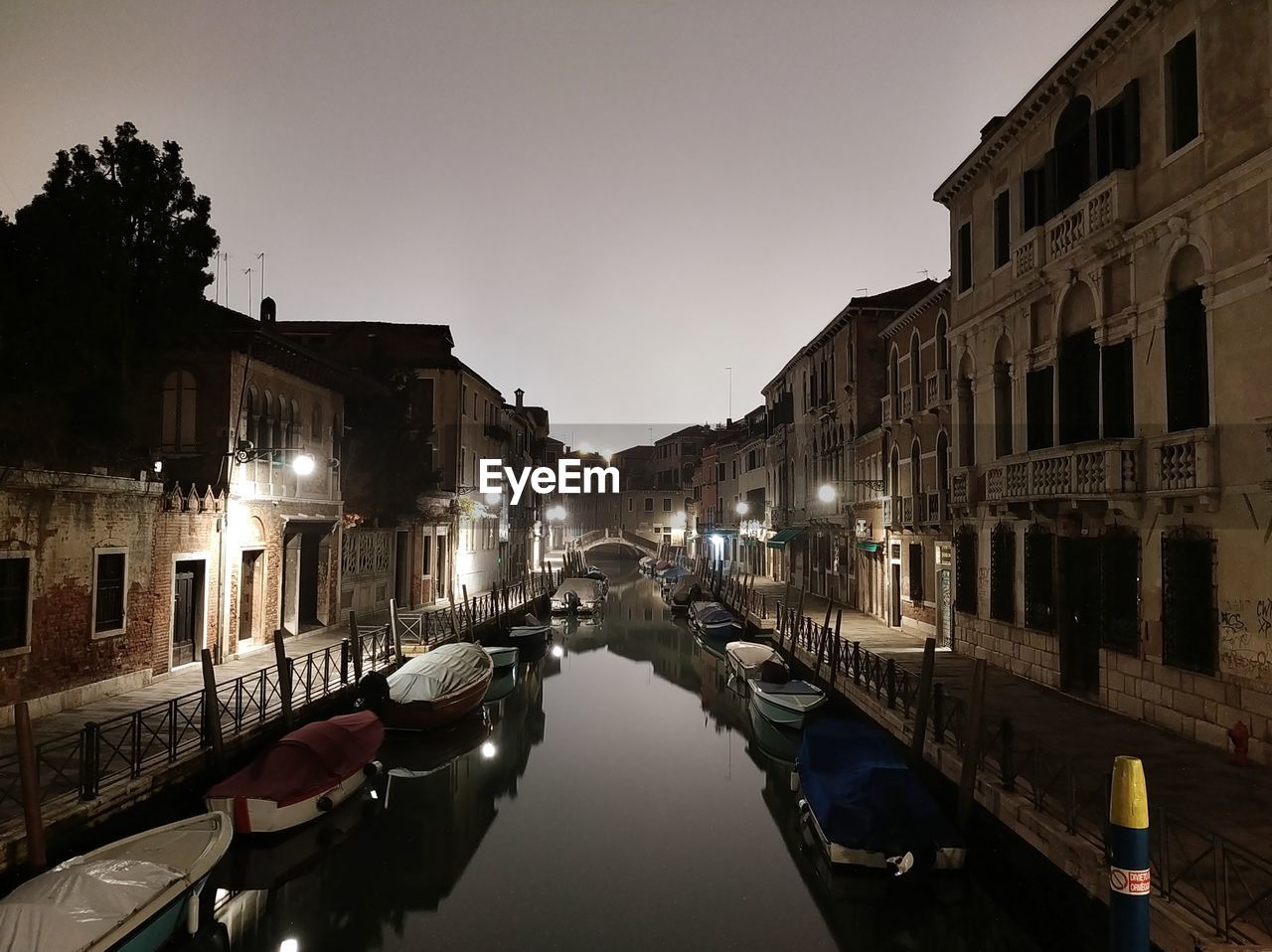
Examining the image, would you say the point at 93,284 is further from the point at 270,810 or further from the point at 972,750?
the point at 972,750

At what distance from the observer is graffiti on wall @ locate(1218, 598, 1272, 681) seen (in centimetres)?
880

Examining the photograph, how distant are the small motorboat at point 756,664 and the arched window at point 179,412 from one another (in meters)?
13.0

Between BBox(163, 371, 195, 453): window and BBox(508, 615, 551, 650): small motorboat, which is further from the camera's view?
BBox(508, 615, 551, 650): small motorboat

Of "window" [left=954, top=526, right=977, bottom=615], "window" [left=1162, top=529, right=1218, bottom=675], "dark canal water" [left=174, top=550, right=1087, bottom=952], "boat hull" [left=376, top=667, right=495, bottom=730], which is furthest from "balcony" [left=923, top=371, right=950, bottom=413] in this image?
"boat hull" [left=376, top=667, right=495, bottom=730]

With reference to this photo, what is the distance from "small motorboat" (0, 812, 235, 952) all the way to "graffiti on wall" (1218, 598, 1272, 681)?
1140 cm

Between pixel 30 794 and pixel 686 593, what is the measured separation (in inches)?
1311

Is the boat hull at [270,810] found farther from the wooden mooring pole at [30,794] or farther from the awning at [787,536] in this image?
the awning at [787,536]

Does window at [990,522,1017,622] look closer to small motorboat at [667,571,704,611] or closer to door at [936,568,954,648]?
door at [936,568,954,648]

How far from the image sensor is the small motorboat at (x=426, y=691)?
1523cm

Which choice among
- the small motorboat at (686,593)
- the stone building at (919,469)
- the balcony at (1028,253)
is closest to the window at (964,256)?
the stone building at (919,469)

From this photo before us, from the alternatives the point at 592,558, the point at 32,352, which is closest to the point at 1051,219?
the point at 32,352

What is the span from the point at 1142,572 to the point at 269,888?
39.2 feet

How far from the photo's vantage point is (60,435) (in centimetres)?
1362

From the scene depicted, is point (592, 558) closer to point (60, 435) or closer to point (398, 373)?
point (398, 373)
